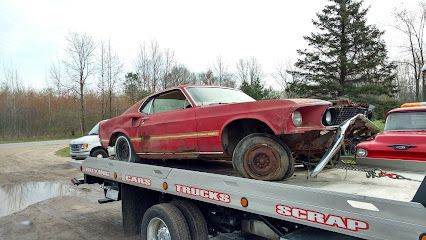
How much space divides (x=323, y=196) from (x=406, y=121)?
4696 mm

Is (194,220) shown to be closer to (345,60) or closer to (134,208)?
(134,208)

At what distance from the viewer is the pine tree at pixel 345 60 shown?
26.5 m

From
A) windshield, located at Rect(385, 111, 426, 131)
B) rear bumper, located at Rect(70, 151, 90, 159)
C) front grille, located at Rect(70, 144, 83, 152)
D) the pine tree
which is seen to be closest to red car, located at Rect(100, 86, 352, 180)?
windshield, located at Rect(385, 111, 426, 131)

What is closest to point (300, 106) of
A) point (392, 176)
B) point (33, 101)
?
point (392, 176)

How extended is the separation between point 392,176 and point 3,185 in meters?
10.8

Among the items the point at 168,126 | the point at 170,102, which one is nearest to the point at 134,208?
the point at 168,126

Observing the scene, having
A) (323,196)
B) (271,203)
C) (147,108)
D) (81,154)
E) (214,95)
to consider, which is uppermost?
(214,95)

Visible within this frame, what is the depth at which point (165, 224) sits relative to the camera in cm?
446

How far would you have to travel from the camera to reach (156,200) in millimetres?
5332

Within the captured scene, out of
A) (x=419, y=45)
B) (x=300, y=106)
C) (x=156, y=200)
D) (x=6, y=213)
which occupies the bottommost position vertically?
(x=6, y=213)

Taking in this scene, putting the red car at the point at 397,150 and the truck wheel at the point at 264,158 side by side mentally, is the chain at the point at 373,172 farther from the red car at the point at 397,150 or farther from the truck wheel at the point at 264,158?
the truck wheel at the point at 264,158

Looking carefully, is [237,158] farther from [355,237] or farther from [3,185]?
[3,185]

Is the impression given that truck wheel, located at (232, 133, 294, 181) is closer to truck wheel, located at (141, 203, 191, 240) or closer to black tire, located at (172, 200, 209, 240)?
black tire, located at (172, 200, 209, 240)

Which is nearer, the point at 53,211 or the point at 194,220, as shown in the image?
the point at 194,220
